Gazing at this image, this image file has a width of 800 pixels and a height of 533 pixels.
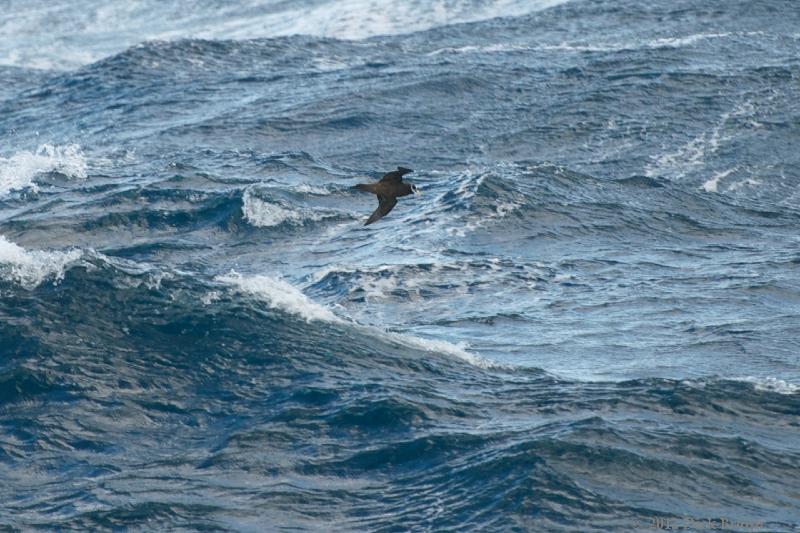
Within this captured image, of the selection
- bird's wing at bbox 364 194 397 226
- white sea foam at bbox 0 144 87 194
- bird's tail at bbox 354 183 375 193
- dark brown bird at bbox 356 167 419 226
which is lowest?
white sea foam at bbox 0 144 87 194

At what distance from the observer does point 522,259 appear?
1236 inches

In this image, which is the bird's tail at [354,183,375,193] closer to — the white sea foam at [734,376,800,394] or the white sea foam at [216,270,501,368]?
the white sea foam at [216,270,501,368]

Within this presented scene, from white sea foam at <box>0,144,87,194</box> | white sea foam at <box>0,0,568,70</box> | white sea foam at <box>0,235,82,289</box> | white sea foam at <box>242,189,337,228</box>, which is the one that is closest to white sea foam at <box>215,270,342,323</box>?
white sea foam at <box>0,235,82,289</box>

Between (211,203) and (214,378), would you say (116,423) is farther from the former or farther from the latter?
(211,203)

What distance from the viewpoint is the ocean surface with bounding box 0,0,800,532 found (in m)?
20.8

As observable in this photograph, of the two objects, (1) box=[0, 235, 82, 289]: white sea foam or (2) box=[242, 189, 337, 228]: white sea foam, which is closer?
(1) box=[0, 235, 82, 289]: white sea foam

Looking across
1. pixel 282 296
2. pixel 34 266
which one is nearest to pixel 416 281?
pixel 282 296

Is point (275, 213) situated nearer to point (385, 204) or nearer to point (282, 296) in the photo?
point (282, 296)

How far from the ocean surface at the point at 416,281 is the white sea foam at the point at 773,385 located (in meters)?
0.08

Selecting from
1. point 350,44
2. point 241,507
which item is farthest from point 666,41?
point 241,507

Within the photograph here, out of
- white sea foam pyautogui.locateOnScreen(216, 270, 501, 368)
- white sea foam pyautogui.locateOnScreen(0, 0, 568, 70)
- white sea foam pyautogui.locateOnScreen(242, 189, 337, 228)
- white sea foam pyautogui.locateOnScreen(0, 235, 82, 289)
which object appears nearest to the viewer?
white sea foam pyautogui.locateOnScreen(216, 270, 501, 368)

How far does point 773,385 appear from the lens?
24.2 metres

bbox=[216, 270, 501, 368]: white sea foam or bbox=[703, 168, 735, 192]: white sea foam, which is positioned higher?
bbox=[216, 270, 501, 368]: white sea foam

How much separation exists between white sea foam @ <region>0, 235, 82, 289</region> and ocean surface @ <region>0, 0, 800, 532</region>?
7cm
